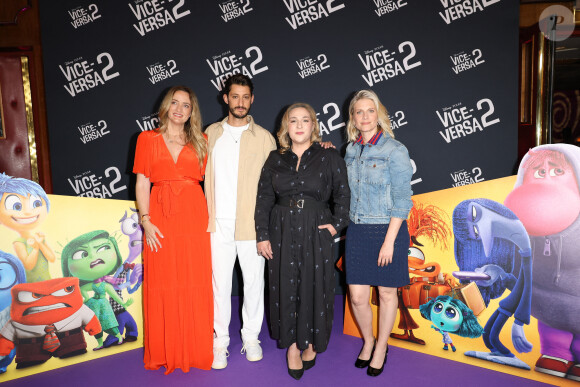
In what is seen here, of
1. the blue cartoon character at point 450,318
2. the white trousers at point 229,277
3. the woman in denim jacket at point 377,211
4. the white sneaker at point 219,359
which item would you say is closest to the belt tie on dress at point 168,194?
the white trousers at point 229,277

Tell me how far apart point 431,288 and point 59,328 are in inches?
94.3

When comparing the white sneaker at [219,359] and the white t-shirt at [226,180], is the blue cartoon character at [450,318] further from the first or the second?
the white t-shirt at [226,180]

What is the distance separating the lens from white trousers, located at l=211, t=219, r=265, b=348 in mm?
2381

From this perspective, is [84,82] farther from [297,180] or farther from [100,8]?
[297,180]

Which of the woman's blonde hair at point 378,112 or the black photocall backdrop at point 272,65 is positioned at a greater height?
the black photocall backdrop at point 272,65

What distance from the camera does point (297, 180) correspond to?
2148mm

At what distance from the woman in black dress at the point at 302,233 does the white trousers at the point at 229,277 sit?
0.24 metres

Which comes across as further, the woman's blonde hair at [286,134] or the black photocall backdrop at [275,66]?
the black photocall backdrop at [275,66]

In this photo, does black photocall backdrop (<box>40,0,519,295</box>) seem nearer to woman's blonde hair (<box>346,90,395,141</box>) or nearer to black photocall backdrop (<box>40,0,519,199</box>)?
black photocall backdrop (<box>40,0,519,199</box>)

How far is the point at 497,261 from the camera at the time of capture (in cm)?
231

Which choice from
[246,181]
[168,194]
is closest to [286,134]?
[246,181]

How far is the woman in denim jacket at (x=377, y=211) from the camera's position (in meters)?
2.13

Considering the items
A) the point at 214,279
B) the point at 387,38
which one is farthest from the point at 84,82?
the point at 387,38

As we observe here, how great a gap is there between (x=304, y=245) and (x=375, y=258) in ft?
1.43
